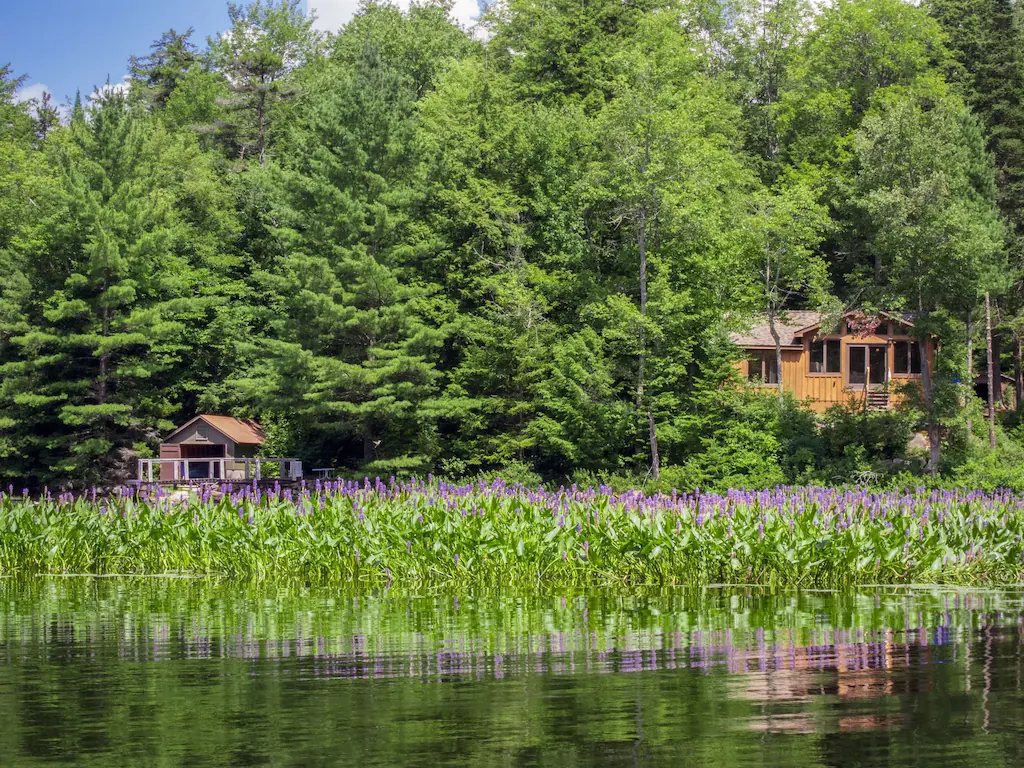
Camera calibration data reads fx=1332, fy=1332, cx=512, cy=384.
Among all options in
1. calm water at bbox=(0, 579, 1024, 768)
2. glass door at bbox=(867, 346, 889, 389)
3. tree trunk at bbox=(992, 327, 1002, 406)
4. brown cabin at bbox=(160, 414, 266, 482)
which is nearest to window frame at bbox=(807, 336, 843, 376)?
glass door at bbox=(867, 346, 889, 389)

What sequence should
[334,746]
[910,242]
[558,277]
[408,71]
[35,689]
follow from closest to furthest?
1. [334,746]
2. [35,689]
3. [910,242]
4. [558,277]
5. [408,71]

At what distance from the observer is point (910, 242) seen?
3809 cm

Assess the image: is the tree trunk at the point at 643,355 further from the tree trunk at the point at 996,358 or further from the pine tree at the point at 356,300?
the tree trunk at the point at 996,358

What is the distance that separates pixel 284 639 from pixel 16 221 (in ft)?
153

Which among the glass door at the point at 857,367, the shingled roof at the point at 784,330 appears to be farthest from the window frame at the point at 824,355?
the shingled roof at the point at 784,330

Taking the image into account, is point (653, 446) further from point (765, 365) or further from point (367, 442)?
point (367, 442)

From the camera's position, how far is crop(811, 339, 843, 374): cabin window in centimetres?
4778

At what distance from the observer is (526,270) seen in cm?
4384

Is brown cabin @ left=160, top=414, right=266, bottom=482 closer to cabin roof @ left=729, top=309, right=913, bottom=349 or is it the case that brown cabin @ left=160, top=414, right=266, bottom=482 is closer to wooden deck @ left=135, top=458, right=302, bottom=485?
wooden deck @ left=135, top=458, right=302, bottom=485

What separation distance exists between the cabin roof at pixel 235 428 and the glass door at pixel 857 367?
21.5m

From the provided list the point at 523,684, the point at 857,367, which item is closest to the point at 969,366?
the point at 857,367

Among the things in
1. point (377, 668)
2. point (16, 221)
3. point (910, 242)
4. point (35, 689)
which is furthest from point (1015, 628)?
point (16, 221)

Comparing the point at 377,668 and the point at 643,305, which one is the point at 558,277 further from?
the point at 377,668

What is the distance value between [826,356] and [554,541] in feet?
110
